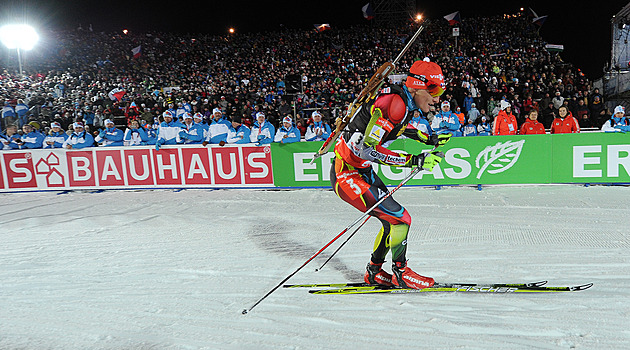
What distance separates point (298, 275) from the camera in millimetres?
4090

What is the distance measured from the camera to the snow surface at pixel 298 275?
286 centimetres

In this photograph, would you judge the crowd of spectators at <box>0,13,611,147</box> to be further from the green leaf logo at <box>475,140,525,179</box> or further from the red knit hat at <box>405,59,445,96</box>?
the red knit hat at <box>405,59,445,96</box>

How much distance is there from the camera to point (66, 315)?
3.30 meters

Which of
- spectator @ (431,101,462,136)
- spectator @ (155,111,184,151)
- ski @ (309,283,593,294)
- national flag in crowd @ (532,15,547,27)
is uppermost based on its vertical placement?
national flag in crowd @ (532,15,547,27)

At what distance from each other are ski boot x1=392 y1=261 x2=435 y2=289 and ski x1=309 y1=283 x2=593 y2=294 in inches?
1.5

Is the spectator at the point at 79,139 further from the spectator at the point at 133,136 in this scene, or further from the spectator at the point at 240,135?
the spectator at the point at 240,135

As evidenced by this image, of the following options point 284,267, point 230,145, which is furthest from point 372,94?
point 230,145

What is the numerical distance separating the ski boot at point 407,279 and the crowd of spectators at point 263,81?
19.7 feet

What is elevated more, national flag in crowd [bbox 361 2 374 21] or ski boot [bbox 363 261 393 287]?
national flag in crowd [bbox 361 2 374 21]

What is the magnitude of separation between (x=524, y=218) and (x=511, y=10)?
40.8 meters

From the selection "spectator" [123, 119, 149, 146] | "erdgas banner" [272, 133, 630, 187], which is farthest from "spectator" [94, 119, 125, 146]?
"erdgas banner" [272, 133, 630, 187]

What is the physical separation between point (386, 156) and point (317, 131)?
21.0 feet

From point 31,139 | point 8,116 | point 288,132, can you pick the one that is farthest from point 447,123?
point 8,116

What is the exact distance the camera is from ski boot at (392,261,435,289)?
3523 mm
